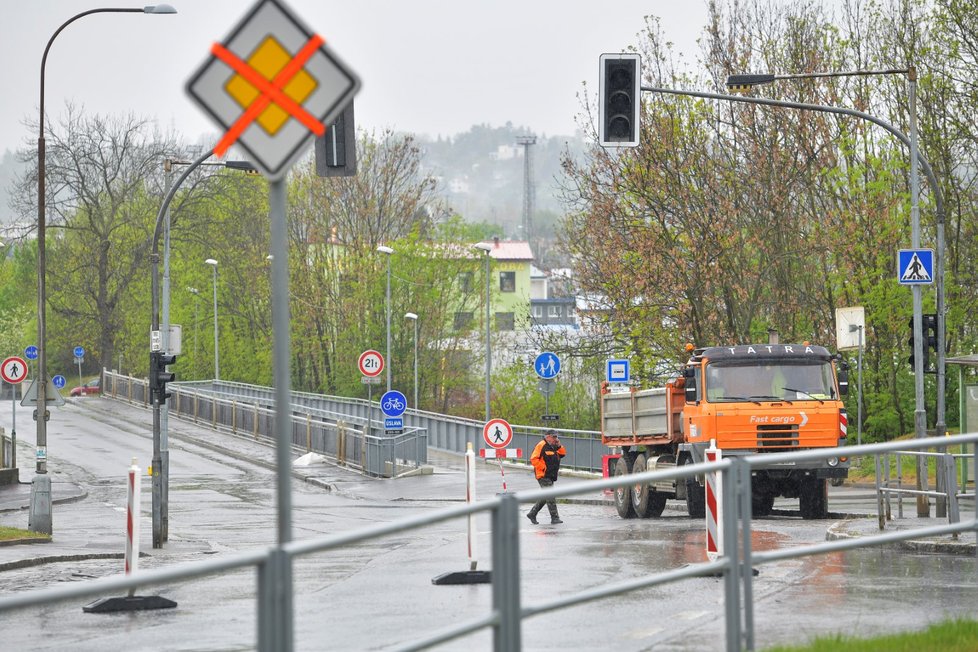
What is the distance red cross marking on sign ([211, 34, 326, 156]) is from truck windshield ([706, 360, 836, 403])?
19.4 m

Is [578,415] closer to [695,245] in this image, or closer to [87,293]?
[695,245]

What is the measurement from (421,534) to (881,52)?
36714mm

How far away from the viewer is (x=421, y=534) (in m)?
6.70

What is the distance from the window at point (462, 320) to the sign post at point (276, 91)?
67.4 metres

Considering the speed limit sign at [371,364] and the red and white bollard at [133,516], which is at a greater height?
the speed limit sign at [371,364]

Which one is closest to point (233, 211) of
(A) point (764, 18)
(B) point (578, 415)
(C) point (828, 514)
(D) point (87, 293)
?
(D) point (87, 293)

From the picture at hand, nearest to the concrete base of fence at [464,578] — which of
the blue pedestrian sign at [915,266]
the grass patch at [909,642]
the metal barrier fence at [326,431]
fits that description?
the grass patch at [909,642]

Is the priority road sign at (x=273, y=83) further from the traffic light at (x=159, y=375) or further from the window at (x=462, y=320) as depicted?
the window at (x=462, y=320)

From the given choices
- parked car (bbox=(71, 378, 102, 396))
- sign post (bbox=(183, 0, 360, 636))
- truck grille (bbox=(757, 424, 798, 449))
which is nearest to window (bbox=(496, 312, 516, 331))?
parked car (bbox=(71, 378, 102, 396))

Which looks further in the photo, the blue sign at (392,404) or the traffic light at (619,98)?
the blue sign at (392,404)

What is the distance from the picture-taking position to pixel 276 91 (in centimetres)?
587

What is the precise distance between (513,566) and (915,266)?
17.9 meters

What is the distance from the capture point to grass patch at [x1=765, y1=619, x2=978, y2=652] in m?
8.02

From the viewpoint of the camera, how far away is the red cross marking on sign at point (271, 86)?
19.1ft
